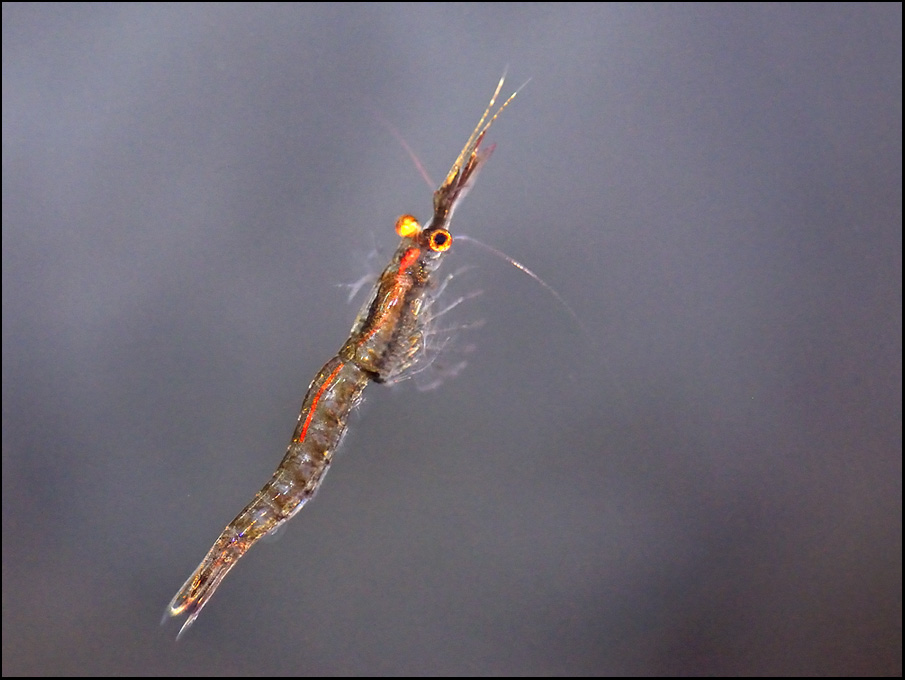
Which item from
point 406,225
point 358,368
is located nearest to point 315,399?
point 358,368

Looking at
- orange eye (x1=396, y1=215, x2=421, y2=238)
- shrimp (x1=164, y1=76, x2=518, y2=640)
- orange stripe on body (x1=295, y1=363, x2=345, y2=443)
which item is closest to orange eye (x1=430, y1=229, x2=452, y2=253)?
shrimp (x1=164, y1=76, x2=518, y2=640)

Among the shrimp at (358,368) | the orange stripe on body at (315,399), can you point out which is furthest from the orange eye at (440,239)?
A: the orange stripe on body at (315,399)

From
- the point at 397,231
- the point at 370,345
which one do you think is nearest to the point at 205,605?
the point at 370,345

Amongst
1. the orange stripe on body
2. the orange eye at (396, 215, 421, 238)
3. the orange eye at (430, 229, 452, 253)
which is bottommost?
the orange stripe on body

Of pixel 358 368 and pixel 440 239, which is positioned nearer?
pixel 440 239

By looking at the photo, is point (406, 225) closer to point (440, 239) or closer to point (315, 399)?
point (440, 239)

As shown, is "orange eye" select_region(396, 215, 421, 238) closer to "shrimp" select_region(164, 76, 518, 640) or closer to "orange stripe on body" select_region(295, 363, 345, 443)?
"shrimp" select_region(164, 76, 518, 640)

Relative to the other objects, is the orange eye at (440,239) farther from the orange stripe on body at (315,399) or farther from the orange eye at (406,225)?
the orange stripe on body at (315,399)
